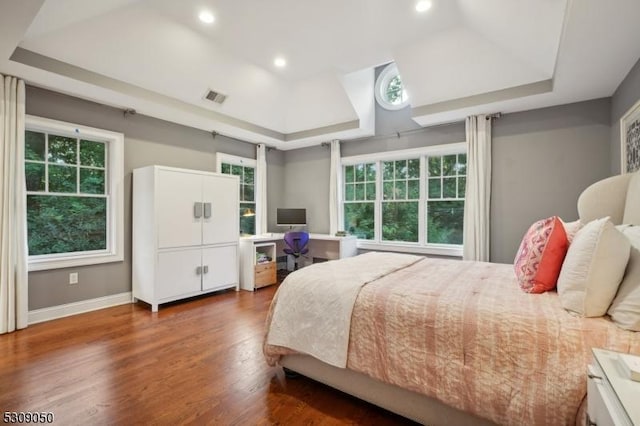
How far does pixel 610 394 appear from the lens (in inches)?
35.6

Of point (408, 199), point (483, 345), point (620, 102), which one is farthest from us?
point (408, 199)

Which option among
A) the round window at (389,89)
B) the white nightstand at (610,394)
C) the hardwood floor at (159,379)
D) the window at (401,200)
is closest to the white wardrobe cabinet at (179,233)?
the hardwood floor at (159,379)

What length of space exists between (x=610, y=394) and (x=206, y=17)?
12.9ft

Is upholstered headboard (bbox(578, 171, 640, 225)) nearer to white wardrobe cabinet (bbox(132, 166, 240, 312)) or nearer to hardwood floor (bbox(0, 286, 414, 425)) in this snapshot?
hardwood floor (bbox(0, 286, 414, 425))

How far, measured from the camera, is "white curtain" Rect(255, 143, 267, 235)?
5.57m

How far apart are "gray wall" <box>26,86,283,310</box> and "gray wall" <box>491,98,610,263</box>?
4238 mm

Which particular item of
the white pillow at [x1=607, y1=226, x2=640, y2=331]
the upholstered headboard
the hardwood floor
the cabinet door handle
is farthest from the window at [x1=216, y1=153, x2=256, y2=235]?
the white pillow at [x1=607, y1=226, x2=640, y2=331]

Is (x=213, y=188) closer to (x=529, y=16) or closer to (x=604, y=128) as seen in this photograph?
(x=529, y=16)

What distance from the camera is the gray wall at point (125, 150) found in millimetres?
3301

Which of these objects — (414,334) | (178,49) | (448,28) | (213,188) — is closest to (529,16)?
(448,28)

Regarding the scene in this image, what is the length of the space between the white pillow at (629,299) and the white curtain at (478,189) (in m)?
2.76

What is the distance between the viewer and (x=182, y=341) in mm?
2775

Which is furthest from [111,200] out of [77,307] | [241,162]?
[241,162]

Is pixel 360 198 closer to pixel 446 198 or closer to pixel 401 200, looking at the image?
pixel 401 200
